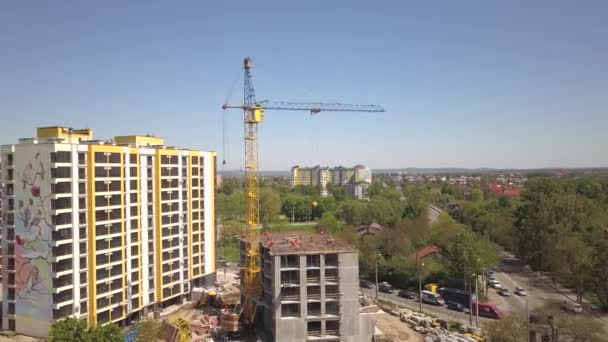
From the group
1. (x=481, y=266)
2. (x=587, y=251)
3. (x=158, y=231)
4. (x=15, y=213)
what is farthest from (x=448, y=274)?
(x=15, y=213)

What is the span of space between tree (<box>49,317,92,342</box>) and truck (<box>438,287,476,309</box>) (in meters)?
29.4

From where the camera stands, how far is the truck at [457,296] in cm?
3734

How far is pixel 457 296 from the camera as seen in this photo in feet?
126

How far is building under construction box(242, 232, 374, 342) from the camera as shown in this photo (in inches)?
1126

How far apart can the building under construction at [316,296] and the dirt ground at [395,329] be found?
2.87 metres

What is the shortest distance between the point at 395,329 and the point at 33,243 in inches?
1012

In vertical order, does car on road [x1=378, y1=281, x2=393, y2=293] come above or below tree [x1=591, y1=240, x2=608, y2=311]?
below

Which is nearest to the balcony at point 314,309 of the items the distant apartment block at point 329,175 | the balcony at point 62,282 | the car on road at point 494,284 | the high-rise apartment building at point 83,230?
the high-rise apartment building at point 83,230

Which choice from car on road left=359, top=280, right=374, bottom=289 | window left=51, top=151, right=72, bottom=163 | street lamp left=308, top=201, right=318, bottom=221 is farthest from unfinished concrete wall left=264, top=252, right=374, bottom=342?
street lamp left=308, top=201, right=318, bottom=221

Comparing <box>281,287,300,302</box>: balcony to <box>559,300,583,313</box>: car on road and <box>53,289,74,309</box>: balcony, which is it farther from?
<box>559,300,583,313</box>: car on road

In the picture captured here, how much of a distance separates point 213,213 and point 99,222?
13106 mm

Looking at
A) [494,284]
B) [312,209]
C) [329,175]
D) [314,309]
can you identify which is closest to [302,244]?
[314,309]

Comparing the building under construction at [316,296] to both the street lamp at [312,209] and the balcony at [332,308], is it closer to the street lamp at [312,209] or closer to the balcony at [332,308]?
the balcony at [332,308]

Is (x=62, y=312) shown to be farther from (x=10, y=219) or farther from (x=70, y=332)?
(x=70, y=332)
